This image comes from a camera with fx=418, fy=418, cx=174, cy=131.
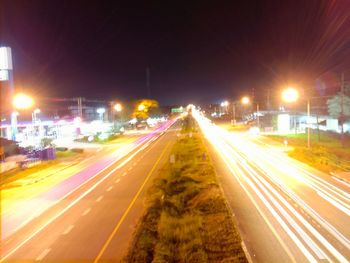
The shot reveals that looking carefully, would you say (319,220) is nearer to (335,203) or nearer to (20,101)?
(335,203)

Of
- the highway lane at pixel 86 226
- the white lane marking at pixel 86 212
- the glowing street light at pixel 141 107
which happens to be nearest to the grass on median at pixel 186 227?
the highway lane at pixel 86 226

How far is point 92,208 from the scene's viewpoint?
21.3m

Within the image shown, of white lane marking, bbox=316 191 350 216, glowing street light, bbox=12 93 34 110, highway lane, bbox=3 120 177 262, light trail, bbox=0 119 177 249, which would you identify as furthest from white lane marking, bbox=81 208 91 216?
glowing street light, bbox=12 93 34 110

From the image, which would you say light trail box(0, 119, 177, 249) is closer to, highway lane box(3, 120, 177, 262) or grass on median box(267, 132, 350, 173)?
highway lane box(3, 120, 177, 262)

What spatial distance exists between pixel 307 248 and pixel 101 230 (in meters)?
8.15

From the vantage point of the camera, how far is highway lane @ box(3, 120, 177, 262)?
578 inches

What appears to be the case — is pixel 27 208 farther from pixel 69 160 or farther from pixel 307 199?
pixel 69 160

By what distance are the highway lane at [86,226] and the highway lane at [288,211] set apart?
4.92 metres

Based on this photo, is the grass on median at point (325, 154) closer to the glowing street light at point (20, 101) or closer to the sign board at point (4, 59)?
the sign board at point (4, 59)

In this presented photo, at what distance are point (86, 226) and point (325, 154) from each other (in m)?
29.5

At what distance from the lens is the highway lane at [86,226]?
48.1 feet

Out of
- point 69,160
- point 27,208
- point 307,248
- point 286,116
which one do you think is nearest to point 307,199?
point 307,248

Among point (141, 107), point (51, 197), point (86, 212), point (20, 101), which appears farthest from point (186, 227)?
point (141, 107)

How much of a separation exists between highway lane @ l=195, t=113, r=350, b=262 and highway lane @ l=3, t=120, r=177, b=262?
4.92 metres
